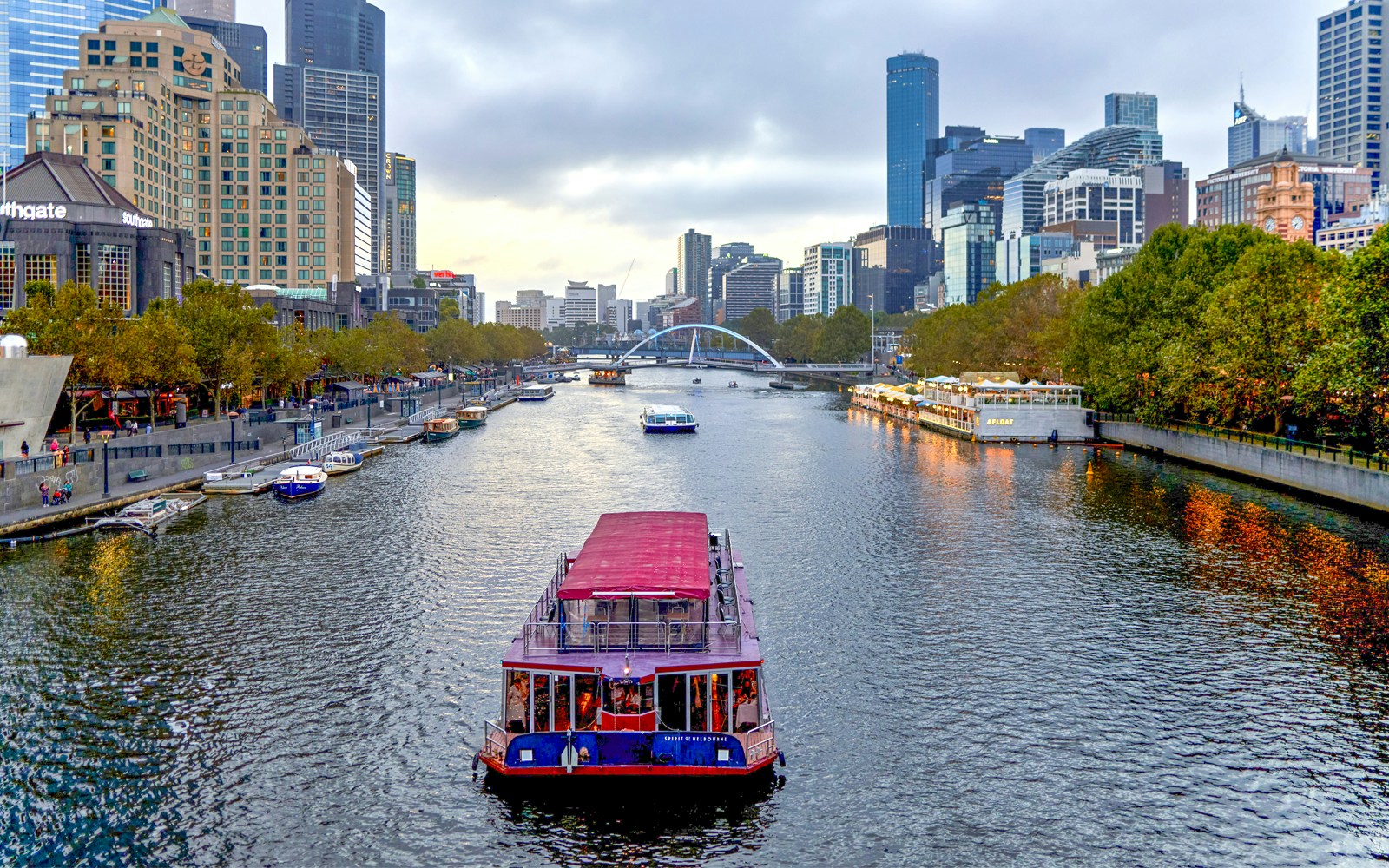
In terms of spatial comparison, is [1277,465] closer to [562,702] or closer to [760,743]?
[760,743]

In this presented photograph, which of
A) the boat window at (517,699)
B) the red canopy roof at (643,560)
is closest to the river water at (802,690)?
the boat window at (517,699)

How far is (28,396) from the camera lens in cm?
5922

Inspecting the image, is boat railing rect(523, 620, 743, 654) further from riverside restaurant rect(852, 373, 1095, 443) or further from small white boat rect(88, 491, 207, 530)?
riverside restaurant rect(852, 373, 1095, 443)

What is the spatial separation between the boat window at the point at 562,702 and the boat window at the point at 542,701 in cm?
23

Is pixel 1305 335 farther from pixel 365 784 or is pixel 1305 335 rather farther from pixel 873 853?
pixel 365 784

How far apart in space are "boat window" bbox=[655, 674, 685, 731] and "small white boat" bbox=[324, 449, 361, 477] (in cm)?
5757

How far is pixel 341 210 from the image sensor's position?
19625 cm

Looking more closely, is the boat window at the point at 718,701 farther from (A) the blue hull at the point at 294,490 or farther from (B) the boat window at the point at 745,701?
(A) the blue hull at the point at 294,490

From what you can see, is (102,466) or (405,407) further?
(405,407)

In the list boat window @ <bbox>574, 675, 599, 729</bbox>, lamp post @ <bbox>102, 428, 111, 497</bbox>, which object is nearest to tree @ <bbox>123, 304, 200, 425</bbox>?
lamp post @ <bbox>102, 428, 111, 497</bbox>

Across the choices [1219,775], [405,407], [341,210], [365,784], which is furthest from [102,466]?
[341,210]

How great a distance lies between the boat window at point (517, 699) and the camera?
26078 mm

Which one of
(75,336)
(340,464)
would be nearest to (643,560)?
(340,464)

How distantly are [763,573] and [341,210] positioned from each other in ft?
560
